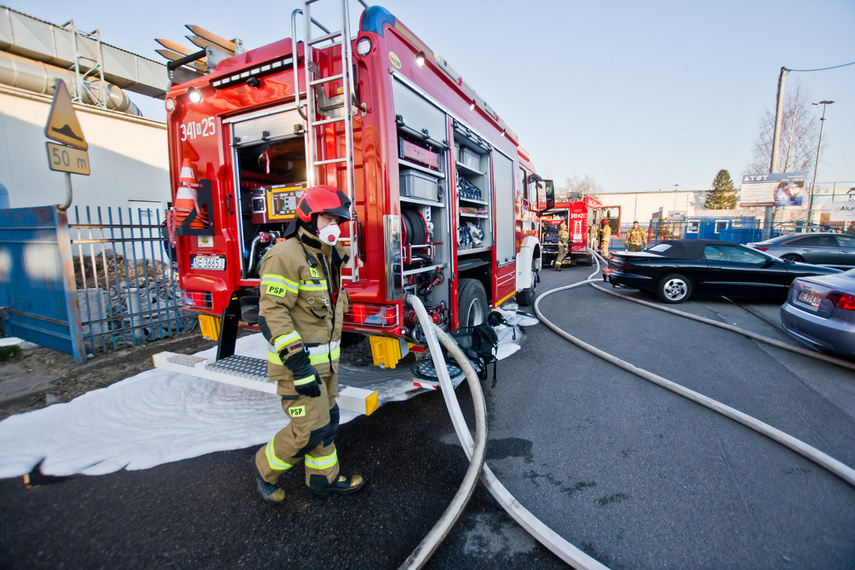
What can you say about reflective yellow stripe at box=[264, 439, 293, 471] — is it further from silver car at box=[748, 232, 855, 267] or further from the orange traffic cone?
silver car at box=[748, 232, 855, 267]

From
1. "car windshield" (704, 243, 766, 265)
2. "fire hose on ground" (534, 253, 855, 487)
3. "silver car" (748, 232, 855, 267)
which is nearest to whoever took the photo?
"fire hose on ground" (534, 253, 855, 487)

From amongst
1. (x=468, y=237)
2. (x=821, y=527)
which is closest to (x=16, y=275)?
(x=468, y=237)

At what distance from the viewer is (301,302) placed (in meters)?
2.13

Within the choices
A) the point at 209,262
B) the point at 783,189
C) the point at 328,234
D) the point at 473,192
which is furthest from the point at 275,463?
the point at 783,189

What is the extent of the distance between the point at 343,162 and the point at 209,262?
174 cm

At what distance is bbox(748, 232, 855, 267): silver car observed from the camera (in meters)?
10.9

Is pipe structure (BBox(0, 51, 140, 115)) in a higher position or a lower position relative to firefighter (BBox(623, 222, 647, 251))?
higher

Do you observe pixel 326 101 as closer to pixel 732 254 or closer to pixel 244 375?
pixel 244 375

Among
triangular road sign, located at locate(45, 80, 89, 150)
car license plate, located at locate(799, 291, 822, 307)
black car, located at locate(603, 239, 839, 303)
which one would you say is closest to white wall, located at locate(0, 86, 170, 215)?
triangular road sign, located at locate(45, 80, 89, 150)

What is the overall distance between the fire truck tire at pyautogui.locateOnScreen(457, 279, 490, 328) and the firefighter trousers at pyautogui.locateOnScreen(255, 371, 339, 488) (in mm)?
2030

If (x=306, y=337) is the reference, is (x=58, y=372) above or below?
below

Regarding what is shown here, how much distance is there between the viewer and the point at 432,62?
11.6ft

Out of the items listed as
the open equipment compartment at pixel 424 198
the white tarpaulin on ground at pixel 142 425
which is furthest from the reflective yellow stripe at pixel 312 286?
the white tarpaulin on ground at pixel 142 425

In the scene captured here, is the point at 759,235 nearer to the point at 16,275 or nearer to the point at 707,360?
the point at 707,360
